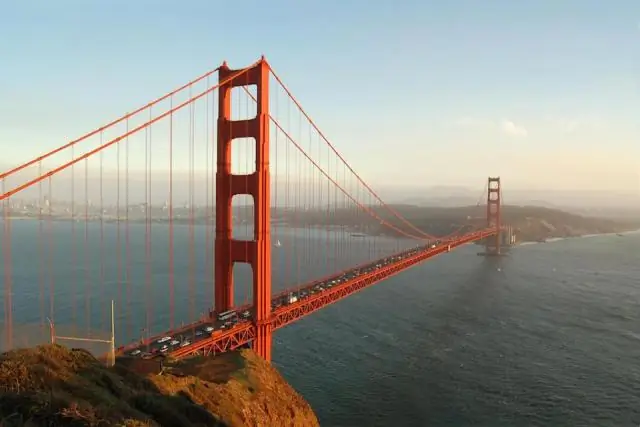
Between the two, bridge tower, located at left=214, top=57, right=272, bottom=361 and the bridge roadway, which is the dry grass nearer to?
the bridge roadway

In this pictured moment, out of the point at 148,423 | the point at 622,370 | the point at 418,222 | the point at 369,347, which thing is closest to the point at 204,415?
the point at 148,423

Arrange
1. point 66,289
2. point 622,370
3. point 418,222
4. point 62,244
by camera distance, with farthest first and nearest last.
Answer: point 418,222
point 62,244
point 66,289
point 622,370

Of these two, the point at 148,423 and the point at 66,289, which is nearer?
the point at 148,423

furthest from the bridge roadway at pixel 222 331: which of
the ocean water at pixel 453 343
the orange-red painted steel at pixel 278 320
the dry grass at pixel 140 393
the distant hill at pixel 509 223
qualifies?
the distant hill at pixel 509 223

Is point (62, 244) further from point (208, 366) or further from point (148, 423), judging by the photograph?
point (148, 423)

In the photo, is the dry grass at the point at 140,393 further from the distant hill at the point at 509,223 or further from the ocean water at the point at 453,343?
the distant hill at the point at 509,223

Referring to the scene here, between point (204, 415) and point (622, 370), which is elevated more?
point (204, 415)

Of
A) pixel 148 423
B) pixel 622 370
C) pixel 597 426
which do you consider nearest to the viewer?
pixel 148 423
